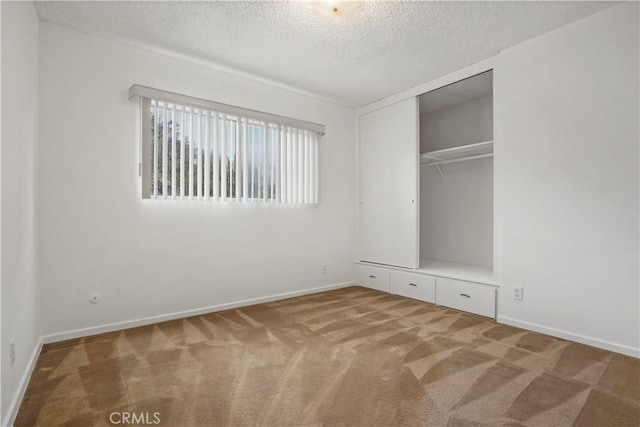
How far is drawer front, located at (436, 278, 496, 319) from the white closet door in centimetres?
50

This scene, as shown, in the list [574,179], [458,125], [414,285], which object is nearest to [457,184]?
[458,125]

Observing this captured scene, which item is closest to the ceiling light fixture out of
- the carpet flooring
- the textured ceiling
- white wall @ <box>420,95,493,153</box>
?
the textured ceiling

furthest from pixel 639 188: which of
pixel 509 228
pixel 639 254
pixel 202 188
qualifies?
pixel 202 188

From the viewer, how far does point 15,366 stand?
1.79 metres

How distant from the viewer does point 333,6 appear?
96.0 inches

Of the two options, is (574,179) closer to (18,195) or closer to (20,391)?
(18,195)

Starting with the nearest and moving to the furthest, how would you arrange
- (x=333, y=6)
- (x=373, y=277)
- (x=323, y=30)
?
Result: (x=333, y=6) < (x=323, y=30) < (x=373, y=277)

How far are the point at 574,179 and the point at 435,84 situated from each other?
1.87m

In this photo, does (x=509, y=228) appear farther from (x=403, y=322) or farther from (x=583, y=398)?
(x=583, y=398)

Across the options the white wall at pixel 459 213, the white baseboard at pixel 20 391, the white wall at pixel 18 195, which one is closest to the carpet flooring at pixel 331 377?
the white baseboard at pixel 20 391

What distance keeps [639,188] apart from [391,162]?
98.3 inches

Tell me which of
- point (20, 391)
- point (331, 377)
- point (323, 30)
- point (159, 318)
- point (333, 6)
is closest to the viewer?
point (20, 391)

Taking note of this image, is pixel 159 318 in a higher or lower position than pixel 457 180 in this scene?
lower

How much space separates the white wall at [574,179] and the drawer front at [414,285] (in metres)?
0.83
